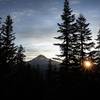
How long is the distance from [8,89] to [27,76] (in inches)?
218

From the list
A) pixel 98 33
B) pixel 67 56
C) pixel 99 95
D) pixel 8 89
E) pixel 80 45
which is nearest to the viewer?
pixel 99 95

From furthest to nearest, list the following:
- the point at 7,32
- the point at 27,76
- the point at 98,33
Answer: the point at 98,33, the point at 7,32, the point at 27,76

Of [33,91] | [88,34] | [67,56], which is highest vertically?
[88,34]

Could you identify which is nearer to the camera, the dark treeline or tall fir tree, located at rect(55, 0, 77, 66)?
the dark treeline

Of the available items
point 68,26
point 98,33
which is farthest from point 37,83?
point 98,33

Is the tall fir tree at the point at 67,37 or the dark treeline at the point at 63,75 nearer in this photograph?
the dark treeline at the point at 63,75

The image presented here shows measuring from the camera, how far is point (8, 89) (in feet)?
71.0

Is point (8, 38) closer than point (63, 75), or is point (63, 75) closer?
point (63, 75)

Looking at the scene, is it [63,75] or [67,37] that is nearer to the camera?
[63,75]

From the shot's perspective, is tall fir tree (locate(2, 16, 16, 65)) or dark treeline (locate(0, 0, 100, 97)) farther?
tall fir tree (locate(2, 16, 16, 65))

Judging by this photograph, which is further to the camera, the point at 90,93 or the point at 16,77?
the point at 16,77

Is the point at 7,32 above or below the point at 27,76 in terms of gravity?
above

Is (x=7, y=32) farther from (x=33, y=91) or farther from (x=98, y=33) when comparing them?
(x=33, y=91)

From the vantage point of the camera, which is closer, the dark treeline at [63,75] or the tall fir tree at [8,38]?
the dark treeline at [63,75]
